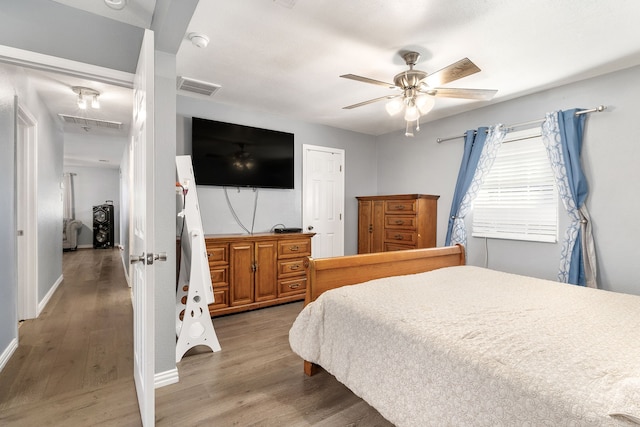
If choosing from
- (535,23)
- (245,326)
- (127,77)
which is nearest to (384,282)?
(245,326)

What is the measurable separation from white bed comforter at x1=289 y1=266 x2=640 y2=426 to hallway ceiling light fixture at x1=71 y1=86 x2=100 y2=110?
3.23m

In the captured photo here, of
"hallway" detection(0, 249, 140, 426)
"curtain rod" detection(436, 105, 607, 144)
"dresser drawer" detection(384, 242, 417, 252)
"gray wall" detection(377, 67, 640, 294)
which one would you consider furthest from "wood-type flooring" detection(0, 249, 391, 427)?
"curtain rod" detection(436, 105, 607, 144)

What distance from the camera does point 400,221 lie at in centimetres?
418

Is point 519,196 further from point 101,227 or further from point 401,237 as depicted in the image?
point 101,227

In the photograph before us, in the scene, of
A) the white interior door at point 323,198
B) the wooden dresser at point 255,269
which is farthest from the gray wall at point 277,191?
the wooden dresser at point 255,269

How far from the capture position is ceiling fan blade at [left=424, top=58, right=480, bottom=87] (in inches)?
82.0

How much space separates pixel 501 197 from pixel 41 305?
17.8 feet

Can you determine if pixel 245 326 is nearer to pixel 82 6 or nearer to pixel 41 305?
pixel 41 305

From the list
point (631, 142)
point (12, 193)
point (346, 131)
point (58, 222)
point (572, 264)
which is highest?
point (346, 131)

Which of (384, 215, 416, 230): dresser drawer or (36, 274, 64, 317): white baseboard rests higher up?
(384, 215, 416, 230): dresser drawer

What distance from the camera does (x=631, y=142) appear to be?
2693 millimetres

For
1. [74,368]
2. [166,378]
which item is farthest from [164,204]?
[74,368]

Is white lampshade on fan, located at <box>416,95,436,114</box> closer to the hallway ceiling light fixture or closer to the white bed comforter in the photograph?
the white bed comforter

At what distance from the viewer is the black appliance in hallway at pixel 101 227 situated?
29.2 feet
